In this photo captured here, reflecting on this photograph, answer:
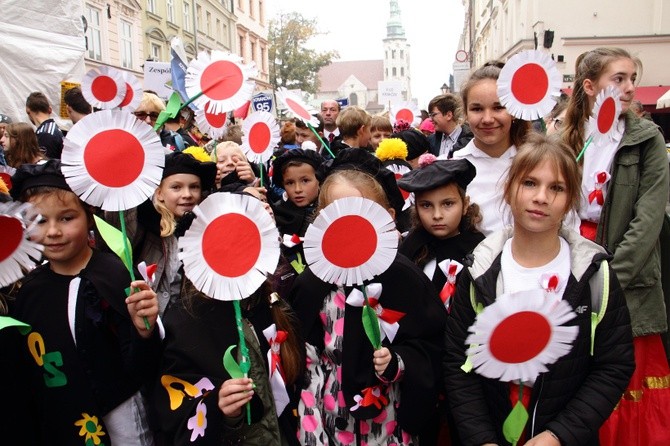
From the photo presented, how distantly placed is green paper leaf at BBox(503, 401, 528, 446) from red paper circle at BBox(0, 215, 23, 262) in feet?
5.69

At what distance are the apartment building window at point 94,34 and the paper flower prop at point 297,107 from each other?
15502mm

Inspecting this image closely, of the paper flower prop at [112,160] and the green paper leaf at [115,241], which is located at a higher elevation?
the paper flower prop at [112,160]

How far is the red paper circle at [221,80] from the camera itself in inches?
129

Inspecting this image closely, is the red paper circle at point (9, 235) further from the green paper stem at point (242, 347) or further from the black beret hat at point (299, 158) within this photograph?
the black beret hat at point (299, 158)

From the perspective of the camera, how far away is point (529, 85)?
270 cm

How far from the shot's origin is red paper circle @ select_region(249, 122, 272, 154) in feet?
13.3

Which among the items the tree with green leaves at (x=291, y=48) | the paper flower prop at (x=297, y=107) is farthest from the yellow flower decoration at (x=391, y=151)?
the tree with green leaves at (x=291, y=48)

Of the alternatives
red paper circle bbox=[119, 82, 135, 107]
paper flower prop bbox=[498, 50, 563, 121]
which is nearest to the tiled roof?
red paper circle bbox=[119, 82, 135, 107]

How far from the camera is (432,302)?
224cm

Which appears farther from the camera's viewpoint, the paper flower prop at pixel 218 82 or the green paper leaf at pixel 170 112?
the paper flower prop at pixel 218 82

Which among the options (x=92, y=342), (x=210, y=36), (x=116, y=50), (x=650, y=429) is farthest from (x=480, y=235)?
(x=210, y=36)

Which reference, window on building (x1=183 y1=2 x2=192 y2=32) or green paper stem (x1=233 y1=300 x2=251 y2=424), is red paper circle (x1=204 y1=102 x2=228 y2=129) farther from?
window on building (x1=183 y1=2 x2=192 y2=32)

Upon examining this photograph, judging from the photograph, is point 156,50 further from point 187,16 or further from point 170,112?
point 170,112

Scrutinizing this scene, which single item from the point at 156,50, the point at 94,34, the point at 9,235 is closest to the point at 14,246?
the point at 9,235
